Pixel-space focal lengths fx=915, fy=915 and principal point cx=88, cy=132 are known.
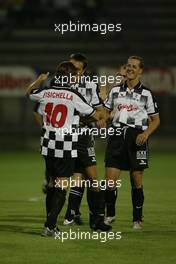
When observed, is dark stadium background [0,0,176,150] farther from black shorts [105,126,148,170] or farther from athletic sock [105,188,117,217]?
black shorts [105,126,148,170]

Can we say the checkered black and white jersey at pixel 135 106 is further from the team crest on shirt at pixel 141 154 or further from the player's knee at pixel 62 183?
the player's knee at pixel 62 183

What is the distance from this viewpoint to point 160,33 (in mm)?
30359

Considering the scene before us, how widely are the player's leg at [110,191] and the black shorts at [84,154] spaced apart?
259 millimetres

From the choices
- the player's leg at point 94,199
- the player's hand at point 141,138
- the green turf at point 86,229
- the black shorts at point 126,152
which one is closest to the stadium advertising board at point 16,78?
the green turf at point 86,229

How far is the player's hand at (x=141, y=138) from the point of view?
1003 cm

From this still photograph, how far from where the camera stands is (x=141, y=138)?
10039 mm

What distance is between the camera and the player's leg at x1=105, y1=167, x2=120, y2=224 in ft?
33.8

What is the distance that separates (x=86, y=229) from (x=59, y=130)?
54.4 inches

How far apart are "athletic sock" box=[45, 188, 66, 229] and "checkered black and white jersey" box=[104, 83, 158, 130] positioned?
1.27 metres

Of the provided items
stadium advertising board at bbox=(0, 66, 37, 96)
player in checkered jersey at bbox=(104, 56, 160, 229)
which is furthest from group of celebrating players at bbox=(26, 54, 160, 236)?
stadium advertising board at bbox=(0, 66, 37, 96)

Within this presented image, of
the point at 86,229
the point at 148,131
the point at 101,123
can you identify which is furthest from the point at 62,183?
the point at 148,131

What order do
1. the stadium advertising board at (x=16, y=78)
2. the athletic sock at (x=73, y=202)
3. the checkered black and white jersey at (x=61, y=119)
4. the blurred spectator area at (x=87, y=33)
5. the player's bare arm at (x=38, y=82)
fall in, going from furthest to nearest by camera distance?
the blurred spectator area at (x=87, y=33) < the stadium advertising board at (x=16, y=78) < the athletic sock at (x=73, y=202) < the player's bare arm at (x=38, y=82) < the checkered black and white jersey at (x=61, y=119)

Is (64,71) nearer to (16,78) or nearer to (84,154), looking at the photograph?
(84,154)

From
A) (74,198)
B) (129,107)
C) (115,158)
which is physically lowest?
(74,198)
